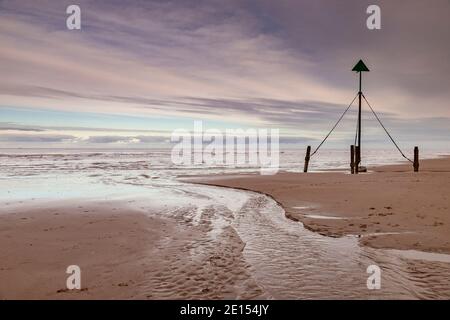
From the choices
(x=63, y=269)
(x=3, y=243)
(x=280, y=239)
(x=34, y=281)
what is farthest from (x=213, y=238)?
(x=3, y=243)

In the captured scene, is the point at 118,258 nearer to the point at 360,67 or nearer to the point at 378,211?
the point at 378,211

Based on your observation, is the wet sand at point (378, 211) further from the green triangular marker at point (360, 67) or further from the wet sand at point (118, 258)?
the green triangular marker at point (360, 67)

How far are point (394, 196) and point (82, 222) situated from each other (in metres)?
10.8

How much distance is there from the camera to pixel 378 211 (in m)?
11.2

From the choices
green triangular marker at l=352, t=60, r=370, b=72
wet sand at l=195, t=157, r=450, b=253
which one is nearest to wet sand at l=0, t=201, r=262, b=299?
wet sand at l=195, t=157, r=450, b=253

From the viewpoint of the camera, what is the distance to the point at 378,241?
8133 millimetres

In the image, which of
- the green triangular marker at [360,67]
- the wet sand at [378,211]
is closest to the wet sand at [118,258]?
the wet sand at [378,211]

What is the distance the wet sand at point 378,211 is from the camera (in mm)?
8297

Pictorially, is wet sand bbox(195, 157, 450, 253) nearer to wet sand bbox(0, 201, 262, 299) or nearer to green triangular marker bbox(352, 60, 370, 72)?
wet sand bbox(0, 201, 262, 299)

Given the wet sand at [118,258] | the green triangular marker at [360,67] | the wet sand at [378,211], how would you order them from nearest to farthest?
the wet sand at [118,258]
the wet sand at [378,211]
the green triangular marker at [360,67]

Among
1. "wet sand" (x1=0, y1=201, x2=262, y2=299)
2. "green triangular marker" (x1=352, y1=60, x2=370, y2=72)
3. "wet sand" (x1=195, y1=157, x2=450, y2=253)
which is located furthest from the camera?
"green triangular marker" (x1=352, y1=60, x2=370, y2=72)

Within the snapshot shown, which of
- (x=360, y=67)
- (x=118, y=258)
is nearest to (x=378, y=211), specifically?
(x=118, y=258)

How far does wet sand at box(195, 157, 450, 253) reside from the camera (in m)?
8.30
